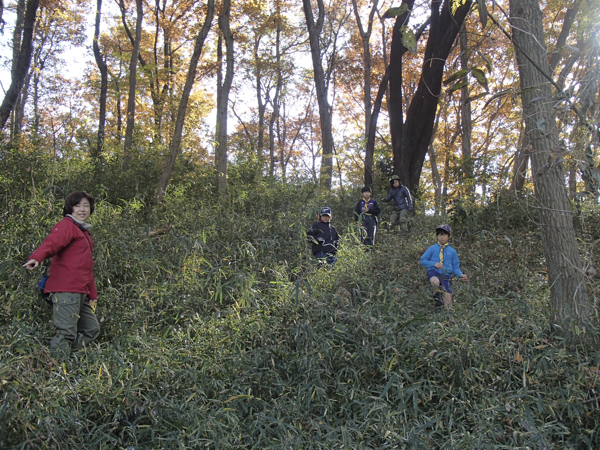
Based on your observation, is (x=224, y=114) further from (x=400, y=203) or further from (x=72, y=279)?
(x=72, y=279)

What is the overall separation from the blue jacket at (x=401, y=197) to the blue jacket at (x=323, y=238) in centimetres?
302

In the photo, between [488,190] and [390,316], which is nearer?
[390,316]

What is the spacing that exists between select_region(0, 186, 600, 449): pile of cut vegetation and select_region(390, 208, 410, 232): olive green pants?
3.63m

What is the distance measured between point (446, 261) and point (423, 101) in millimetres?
6328

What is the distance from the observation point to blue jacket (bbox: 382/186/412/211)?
9.57 m

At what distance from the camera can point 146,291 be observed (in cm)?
506

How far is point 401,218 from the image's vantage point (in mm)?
9438

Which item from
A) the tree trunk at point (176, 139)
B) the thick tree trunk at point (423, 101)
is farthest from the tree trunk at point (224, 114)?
the thick tree trunk at point (423, 101)

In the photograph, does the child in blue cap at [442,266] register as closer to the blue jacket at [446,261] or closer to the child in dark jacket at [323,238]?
the blue jacket at [446,261]

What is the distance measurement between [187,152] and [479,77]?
1088 cm

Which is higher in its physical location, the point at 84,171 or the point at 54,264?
the point at 84,171

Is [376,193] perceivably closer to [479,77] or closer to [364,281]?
[364,281]

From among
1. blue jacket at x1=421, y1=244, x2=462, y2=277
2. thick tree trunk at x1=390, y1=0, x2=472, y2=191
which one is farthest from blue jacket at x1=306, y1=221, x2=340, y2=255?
thick tree trunk at x1=390, y1=0, x2=472, y2=191

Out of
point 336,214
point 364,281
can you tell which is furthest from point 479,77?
point 336,214
